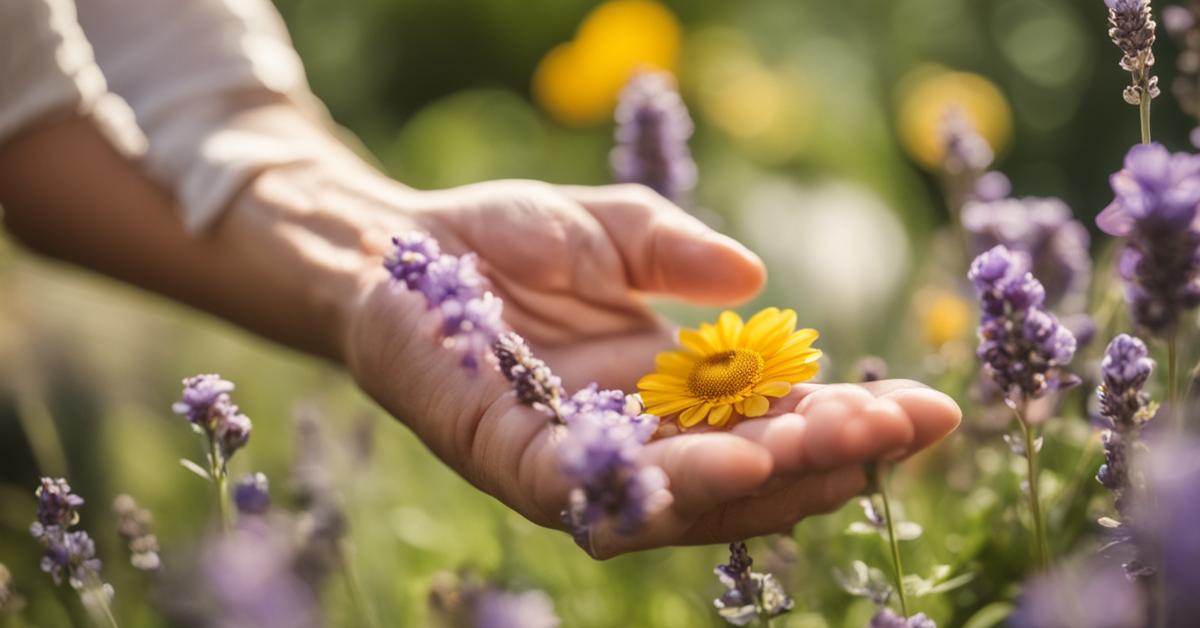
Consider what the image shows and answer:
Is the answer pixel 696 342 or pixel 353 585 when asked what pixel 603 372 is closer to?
pixel 696 342

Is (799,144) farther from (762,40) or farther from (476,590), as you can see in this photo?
(476,590)

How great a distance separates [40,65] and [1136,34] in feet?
6.02

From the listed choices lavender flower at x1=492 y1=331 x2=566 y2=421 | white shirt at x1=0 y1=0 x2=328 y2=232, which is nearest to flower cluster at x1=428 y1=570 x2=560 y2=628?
lavender flower at x1=492 y1=331 x2=566 y2=421

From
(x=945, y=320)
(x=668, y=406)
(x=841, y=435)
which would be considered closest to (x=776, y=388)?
(x=668, y=406)

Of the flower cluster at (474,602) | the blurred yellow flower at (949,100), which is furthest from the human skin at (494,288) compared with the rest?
the blurred yellow flower at (949,100)

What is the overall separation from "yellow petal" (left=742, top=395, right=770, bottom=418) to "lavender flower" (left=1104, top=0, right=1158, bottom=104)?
53cm

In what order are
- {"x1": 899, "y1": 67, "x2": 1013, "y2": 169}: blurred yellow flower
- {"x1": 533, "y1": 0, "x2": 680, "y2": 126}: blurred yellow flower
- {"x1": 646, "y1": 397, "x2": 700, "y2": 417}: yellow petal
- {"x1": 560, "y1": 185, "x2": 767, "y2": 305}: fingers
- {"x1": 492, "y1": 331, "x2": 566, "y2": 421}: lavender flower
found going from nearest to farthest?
{"x1": 492, "y1": 331, "x2": 566, "y2": 421}: lavender flower < {"x1": 646, "y1": 397, "x2": 700, "y2": 417}: yellow petal < {"x1": 560, "y1": 185, "x2": 767, "y2": 305}: fingers < {"x1": 899, "y1": 67, "x2": 1013, "y2": 169}: blurred yellow flower < {"x1": 533, "y1": 0, "x2": 680, "y2": 126}: blurred yellow flower

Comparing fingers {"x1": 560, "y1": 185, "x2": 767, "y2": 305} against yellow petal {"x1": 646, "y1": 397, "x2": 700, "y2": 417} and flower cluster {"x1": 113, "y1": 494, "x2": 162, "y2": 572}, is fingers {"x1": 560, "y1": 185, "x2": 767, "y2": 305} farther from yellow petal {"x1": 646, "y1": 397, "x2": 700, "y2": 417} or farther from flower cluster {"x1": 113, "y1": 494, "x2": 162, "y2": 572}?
flower cluster {"x1": 113, "y1": 494, "x2": 162, "y2": 572}

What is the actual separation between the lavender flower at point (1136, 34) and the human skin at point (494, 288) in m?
0.42

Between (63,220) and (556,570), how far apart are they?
1301mm

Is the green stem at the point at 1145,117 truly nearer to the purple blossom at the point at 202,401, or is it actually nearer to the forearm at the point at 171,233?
the purple blossom at the point at 202,401

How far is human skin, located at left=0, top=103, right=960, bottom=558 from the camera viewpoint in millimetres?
1130

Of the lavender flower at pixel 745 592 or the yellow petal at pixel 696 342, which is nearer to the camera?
the lavender flower at pixel 745 592

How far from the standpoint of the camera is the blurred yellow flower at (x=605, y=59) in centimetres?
361
